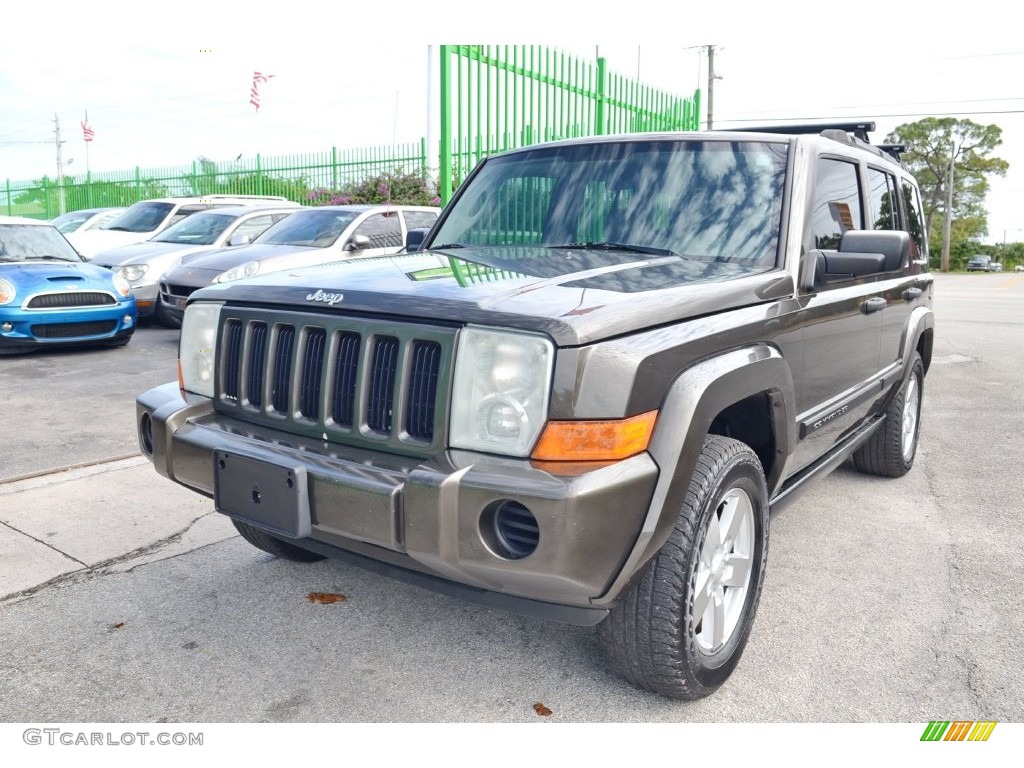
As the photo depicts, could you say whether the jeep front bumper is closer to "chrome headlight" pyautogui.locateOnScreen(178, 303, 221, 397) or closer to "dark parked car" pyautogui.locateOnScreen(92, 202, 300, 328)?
"chrome headlight" pyautogui.locateOnScreen(178, 303, 221, 397)

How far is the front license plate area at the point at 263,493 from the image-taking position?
247 centimetres

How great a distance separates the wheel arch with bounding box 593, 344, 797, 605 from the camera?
2297 millimetres

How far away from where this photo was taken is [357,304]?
2.59 m

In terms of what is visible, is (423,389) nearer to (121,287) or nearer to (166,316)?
(121,287)

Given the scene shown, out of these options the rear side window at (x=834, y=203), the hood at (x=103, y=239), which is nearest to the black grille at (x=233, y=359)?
the rear side window at (x=834, y=203)

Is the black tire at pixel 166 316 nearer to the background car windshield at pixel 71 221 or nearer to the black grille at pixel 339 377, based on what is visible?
the background car windshield at pixel 71 221

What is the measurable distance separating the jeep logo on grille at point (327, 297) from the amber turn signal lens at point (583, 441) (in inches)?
31.9

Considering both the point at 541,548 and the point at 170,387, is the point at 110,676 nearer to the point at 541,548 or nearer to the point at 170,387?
the point at 170,387

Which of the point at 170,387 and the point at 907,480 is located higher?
the point at 170,387

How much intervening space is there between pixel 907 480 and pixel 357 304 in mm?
3914

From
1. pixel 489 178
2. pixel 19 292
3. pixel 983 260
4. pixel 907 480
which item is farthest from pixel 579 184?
pixel 983 260

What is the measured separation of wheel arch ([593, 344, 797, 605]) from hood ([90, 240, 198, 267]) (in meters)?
9.45

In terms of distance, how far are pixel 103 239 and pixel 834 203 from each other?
12806mm

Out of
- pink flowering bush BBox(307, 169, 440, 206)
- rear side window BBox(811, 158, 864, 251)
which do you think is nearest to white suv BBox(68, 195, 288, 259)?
pink flowering bush BBox(307, 169, 440, 206)
